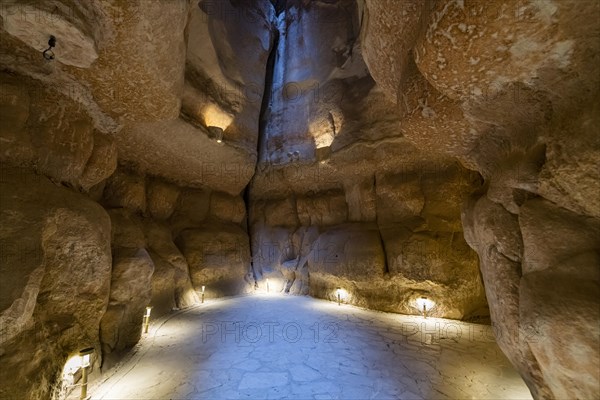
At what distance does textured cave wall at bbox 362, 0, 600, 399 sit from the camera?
212cm

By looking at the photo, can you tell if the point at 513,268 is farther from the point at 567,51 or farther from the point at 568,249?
the point at 567,51

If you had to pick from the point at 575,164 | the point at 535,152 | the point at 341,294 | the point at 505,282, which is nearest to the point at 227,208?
the point at 341,294

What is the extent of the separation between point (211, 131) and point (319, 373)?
25.8ft

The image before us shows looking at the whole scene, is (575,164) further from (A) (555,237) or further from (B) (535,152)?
(A) (555,237)

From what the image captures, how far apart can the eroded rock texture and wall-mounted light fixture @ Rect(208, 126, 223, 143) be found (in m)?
0.27

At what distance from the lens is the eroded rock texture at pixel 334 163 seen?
2.32 m

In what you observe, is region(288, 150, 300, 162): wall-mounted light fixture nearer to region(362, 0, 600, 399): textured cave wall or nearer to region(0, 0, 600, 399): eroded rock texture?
region(0, 0, 600, 399): eroded rock texture

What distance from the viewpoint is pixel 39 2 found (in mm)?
2756

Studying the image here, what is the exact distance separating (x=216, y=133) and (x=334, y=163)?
4644 mm

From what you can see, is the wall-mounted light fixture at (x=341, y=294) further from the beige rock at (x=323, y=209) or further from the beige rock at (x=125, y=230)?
the beige rock at (x=125, y=230)

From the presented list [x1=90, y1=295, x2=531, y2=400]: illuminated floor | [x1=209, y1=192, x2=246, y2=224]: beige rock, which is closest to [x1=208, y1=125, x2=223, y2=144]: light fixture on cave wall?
[x1=209, y1=192, x2=246, y2=224]: beige rock

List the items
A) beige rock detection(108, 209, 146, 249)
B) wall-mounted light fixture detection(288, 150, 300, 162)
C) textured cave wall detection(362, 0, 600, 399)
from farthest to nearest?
1. wall-mounted light fixture detection(288, 150, 300, 162)
2. beige rock detection(108, 209, 146, 249)
3. textured cave wall detection(362, 0, 600, 399)

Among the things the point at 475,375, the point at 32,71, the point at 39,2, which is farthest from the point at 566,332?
the point at 32,71

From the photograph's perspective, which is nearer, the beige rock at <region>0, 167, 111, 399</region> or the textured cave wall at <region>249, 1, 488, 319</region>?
the beige rock at <region>0, 167, 111, 399</region>
